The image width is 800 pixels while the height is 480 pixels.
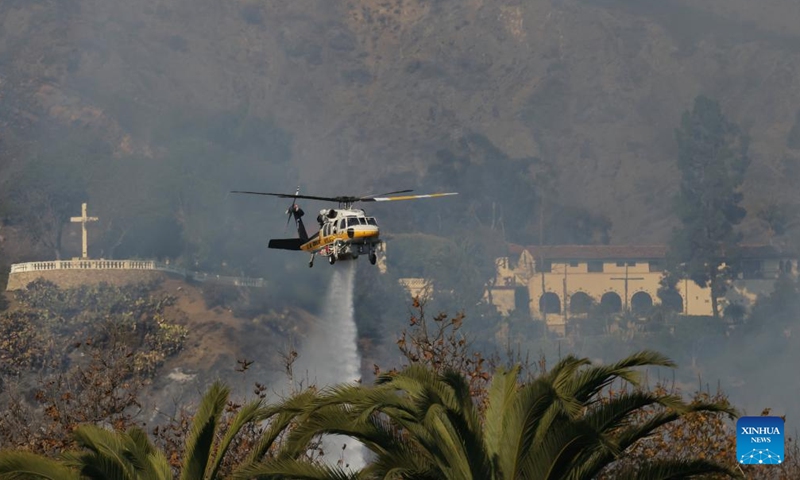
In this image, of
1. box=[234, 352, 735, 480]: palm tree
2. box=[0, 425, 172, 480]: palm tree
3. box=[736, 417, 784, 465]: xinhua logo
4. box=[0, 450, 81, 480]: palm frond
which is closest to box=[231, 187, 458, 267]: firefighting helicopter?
box=[0, 425, 172, 480]: palm tree

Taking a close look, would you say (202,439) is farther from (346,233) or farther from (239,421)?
(346,233)

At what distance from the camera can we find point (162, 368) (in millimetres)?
199000

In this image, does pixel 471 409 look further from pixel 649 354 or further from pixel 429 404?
pixel 649 354

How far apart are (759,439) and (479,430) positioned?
728cm

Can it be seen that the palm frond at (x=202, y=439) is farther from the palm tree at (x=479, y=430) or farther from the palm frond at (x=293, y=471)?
the palm frond at (x=293, y=471)

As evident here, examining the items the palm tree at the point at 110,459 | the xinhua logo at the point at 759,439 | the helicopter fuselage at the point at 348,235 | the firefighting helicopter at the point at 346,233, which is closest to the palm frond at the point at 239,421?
the palm tree at the point at 110,459

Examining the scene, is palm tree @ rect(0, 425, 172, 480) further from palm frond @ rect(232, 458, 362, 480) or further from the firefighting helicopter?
the firefighting helicopter

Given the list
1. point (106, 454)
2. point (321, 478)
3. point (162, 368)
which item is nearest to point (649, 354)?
point (321, 478)

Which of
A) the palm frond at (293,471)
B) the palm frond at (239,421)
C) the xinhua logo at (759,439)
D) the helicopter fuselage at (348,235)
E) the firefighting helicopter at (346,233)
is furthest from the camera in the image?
the helicopter fuselage at (348,235)

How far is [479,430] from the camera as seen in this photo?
48281mm

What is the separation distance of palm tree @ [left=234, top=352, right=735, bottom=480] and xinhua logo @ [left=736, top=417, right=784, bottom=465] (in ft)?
5.76

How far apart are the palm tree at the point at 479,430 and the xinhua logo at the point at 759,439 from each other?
175 cm

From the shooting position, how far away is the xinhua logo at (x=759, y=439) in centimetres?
4450

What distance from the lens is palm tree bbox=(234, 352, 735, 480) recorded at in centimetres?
4738
